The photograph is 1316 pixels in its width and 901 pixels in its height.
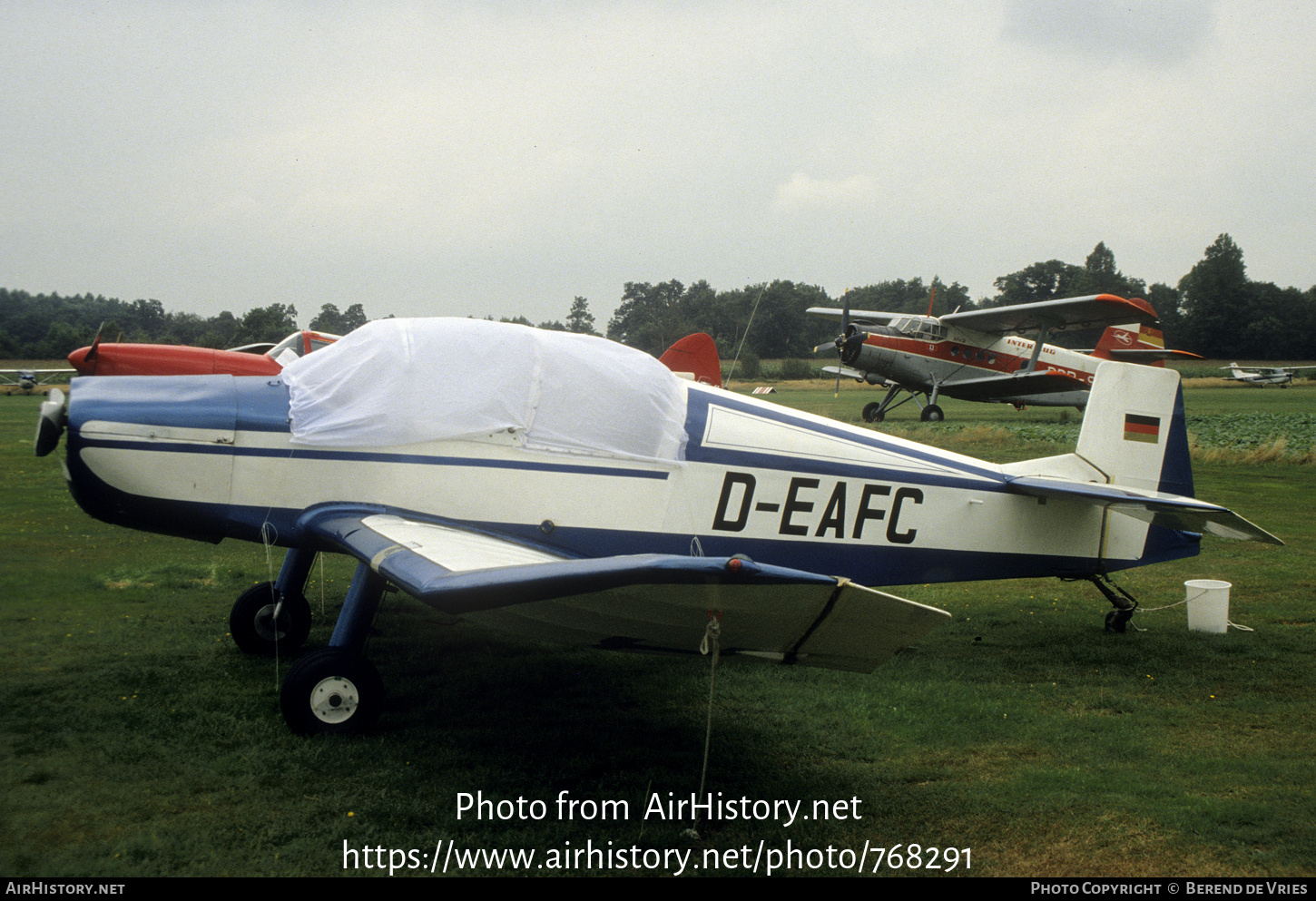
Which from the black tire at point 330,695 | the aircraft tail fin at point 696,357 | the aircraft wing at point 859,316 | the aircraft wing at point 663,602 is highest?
the aircraft wing at point 859,316

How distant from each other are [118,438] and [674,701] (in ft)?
11.2

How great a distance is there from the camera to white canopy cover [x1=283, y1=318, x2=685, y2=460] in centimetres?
470

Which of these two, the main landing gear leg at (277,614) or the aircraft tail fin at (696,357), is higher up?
the aircraft tail fin at (696,357)

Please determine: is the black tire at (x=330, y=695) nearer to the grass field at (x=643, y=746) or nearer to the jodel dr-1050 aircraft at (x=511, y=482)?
the jodel dr-1050 aircraft at (x=511, y=482)

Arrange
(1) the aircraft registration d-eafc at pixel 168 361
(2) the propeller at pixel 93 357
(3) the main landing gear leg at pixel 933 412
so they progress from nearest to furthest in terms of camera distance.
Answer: (2) the propeller at pixel 93 357, (1) the aircraft registration d-eafc at pixel 168 361, (3) the main landing gear leg at pixel 933 412

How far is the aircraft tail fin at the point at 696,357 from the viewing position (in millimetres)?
11973

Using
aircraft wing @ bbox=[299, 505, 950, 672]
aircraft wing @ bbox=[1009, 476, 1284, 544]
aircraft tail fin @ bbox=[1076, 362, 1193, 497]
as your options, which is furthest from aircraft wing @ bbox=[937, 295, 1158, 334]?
aircraft wing @ bbox=[299, 505, 950, 672]

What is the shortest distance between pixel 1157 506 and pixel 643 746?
3.70m

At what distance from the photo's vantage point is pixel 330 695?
14.1 feet

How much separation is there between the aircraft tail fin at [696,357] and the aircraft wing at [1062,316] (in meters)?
11.4

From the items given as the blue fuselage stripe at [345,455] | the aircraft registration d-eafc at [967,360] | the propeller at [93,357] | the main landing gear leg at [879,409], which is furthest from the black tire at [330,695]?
the main landing gear leg at [879,409]

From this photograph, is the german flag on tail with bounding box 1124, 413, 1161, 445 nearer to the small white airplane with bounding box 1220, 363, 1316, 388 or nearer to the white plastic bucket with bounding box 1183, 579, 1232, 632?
the white plastic bucket with bounding box 1183, 579, 1232, 632
